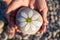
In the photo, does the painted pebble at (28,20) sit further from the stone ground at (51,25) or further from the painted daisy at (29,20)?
the stone ground at (51,25)

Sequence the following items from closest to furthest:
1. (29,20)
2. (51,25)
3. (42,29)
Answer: (29,20) → (42,29) → (51,25)

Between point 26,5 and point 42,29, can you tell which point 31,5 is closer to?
point 26,5

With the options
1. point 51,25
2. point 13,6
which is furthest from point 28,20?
point 51,25

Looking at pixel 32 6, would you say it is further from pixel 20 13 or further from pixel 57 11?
pixel 57 11

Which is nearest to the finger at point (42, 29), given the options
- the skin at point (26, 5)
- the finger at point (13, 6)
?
the skin at point (26, 5)

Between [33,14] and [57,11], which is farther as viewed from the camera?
[57,11]

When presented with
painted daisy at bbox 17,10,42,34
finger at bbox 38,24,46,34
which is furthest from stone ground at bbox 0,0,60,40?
painted daisy at bbox 17,10,42,34

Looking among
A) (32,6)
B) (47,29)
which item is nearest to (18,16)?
(32,6)

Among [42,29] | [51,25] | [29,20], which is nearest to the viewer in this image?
[29,20]
